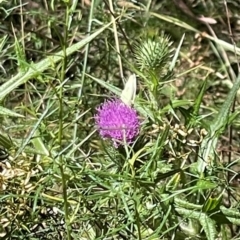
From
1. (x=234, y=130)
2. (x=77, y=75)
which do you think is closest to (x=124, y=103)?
(x=77, y=75)

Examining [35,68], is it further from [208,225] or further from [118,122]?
[208,225]

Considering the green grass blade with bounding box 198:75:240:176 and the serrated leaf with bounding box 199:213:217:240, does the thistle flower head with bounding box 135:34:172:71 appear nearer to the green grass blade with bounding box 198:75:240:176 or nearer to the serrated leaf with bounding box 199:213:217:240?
the green grass blade with bounding box 198:75:240:176

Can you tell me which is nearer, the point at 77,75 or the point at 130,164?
the point at 130,164

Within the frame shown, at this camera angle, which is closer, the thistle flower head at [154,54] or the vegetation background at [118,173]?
the vegetation background at [118,173]

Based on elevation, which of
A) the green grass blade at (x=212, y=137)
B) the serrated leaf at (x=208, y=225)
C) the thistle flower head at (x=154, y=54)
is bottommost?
the serrated leaf at (x=208, y=225)

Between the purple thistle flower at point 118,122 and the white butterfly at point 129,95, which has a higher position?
the white butterfly at point 129,95

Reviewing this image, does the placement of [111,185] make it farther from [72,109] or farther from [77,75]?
[77,75]

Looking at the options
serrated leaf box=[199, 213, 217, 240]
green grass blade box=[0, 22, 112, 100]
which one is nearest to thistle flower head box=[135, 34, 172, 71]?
green grass blade box=[0, 22, 112, 100]

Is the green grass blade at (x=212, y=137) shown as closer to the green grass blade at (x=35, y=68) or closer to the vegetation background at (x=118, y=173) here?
the vegetation background at (x=118, y=173)

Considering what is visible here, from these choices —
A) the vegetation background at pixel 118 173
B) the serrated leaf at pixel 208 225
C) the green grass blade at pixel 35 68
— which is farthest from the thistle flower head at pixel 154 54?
the serrated leaf at pixel 208 225
